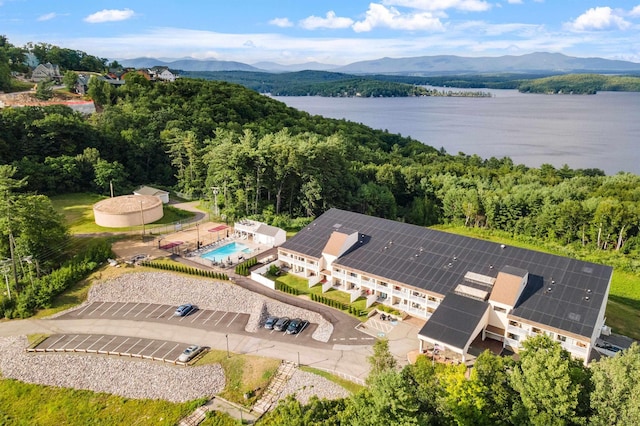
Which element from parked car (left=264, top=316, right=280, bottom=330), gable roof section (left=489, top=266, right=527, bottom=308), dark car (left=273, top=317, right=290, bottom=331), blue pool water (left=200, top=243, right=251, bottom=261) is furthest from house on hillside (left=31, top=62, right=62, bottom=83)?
gable roof section (left=489, top=266, right=527, bottom=308)

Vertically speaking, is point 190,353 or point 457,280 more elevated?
point 457,280

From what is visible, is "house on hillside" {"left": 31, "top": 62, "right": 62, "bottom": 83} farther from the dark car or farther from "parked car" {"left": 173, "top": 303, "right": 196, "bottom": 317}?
the dark car

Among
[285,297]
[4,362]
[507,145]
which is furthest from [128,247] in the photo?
[507,145]

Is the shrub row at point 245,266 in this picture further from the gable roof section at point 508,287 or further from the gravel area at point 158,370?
the gable roof section at point 508,287

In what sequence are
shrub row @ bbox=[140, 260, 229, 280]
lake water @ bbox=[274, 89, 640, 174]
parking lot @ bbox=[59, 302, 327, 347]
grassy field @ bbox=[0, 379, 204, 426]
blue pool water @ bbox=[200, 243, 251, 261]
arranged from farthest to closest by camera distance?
lake water @ bbox=[274, 89, 640, 174], blue pool water @ bbox=[200, 243, 251, 261], shrub row @ bbox=[140, 260, 229, 280], parking lot @ bbox=[59, 302, 327, 347], grassy field @ bbox=[0, 379, 204, 426]

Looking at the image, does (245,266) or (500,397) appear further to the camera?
(245,266)

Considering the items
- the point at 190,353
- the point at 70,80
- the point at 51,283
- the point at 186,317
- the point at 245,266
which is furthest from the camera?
the point at 70,80

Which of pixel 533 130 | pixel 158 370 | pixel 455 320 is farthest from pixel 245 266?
pixel 533 130

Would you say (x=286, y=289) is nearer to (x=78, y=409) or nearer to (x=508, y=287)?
(x=78, y=409)

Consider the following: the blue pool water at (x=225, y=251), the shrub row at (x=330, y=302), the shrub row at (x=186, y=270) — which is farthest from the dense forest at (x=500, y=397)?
the blue pool water at (x=225, y=251)
